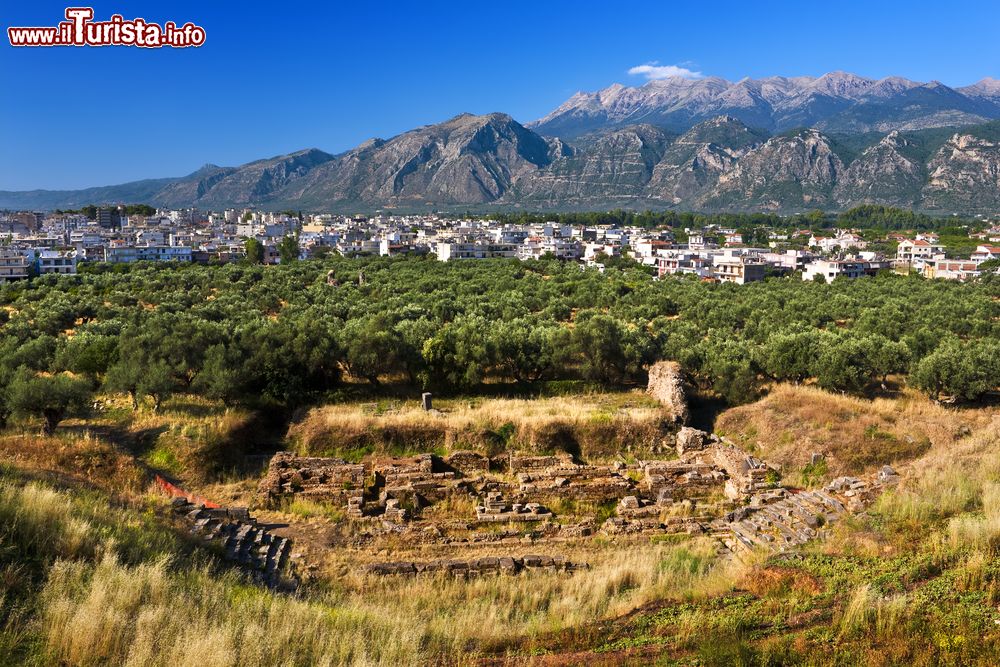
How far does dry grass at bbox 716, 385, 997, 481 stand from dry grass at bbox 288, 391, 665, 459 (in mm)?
3794

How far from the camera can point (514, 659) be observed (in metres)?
8.53

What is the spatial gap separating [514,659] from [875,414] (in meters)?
18.9

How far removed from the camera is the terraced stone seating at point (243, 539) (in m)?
12.4

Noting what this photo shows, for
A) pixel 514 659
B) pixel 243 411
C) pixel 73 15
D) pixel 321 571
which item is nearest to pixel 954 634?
pixel 514 659

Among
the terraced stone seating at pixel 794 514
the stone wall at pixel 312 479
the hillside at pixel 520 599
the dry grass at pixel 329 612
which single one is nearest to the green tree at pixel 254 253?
the stone wall at pixel 312 479

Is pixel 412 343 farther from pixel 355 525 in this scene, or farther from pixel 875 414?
pixel 875 414

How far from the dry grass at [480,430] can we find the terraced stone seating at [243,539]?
19.0 ft

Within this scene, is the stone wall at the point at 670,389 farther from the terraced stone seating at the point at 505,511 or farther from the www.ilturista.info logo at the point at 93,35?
the www.ilturista.info logo at the point at 93,35

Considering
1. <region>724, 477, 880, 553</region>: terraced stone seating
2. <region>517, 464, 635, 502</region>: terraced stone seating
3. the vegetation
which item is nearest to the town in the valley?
the vegetation

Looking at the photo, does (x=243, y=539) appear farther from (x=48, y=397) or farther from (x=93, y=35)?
(x=93, y=35)

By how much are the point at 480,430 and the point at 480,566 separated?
8111mm

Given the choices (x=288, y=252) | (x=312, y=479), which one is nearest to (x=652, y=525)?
(x=312, y=479)

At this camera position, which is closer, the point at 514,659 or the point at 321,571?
the point at 514,659

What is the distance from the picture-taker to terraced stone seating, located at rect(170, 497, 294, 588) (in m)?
12.4
